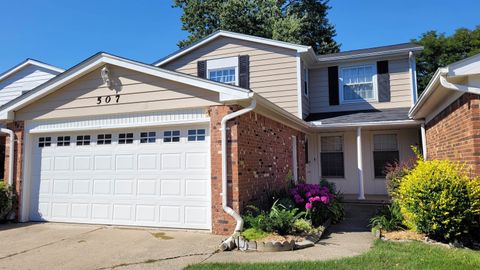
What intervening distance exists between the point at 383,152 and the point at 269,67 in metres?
5.30

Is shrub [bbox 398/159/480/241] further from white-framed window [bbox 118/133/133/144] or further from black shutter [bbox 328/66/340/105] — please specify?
black shutter [bbox 328/66/340/105]

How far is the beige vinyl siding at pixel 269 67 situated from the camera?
1223 cm

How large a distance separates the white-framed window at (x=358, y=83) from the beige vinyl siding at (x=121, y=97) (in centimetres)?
755

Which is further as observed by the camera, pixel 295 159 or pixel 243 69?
pixel 243 69

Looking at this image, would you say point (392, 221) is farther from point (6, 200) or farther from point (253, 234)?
point (6, 200)

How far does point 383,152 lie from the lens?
12.8 m

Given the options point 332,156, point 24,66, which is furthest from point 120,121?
point 24,66

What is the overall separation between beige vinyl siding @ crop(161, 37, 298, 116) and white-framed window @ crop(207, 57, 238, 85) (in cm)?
20

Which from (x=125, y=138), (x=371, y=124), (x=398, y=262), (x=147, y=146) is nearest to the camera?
(x=398, y=262)

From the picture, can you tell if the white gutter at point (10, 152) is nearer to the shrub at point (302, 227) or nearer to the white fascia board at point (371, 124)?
the shrub at point (302, 227)

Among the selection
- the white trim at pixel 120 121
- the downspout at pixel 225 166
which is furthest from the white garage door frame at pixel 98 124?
the downspout at pixel 225 166

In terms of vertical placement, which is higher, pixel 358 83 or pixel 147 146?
pixel 358 83

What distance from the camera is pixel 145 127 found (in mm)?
7762

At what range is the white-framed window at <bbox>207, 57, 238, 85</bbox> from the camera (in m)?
12.8
